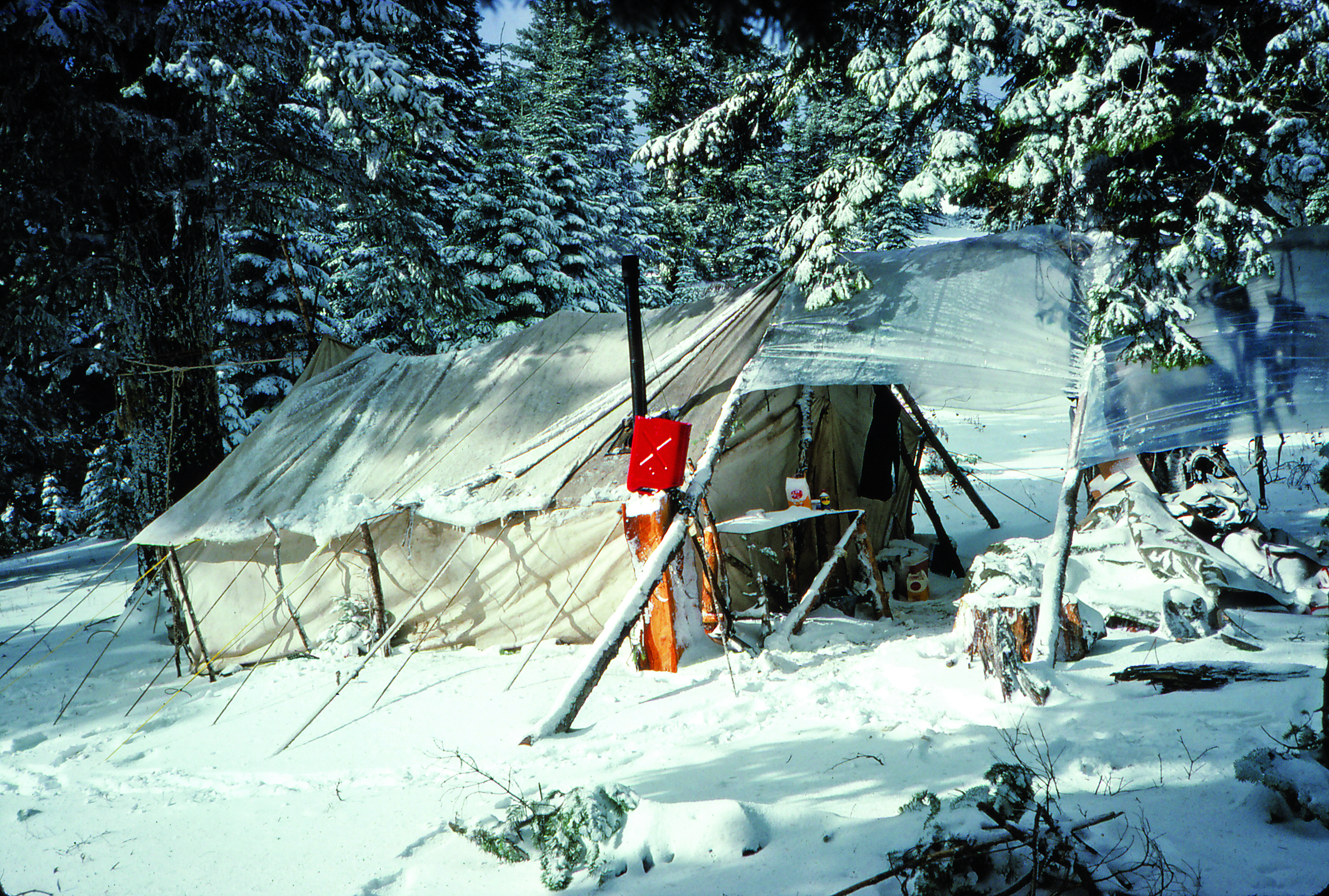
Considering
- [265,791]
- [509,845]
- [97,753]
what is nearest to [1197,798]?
[509,845]

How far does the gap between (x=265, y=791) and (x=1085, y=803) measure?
13.9 feet

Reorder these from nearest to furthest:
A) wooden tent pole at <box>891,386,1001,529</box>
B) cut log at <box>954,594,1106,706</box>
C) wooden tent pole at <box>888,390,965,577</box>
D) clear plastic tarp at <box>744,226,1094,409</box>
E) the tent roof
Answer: cut log at <box>954,594,1106,706</box>, clear plastic tarp at <box>744,226,1094,409</box>, the tent roof, wooden tent pole at <box>891,386,1001,529</box>, wooden tent pole at <box>888,390,965,577</box>

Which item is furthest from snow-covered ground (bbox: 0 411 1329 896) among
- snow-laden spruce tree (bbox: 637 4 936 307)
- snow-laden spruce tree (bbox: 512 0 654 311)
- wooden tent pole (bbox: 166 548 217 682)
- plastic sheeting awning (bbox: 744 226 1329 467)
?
snow-laden spruce tree (bbox: 512 0 654 311)

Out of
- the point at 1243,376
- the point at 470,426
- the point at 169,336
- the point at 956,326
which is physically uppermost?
the point at 169,336

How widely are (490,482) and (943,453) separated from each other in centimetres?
521

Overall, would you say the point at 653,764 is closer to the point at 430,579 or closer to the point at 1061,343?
the point at 430,579

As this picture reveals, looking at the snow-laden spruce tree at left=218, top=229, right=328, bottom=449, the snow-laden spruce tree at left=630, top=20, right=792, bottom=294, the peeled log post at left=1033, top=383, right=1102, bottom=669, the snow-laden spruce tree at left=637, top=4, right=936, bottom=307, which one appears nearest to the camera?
the snow-laden spruce tree at left=630, top=20, right=792, bottom=294

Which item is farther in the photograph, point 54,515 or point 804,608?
point 54,515

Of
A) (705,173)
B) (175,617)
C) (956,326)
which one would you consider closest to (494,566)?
(175,617)

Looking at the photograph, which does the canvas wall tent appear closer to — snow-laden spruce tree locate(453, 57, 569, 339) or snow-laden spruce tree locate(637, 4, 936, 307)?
snow-laden spruce tree locate(637, 4, 936, 307)

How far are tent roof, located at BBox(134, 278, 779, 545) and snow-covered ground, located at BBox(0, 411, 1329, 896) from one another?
1.47m

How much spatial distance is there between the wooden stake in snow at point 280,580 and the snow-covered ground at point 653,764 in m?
0.53

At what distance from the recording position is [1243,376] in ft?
16.3

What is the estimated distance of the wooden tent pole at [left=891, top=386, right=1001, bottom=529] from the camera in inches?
320
